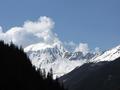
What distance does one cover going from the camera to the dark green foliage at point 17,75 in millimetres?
122744

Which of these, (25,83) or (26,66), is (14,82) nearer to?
(25,83)

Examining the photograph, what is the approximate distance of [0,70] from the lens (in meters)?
127

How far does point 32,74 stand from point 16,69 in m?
24.8

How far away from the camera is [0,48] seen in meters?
151

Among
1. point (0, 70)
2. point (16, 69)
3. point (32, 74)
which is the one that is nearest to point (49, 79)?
point (32, 74)

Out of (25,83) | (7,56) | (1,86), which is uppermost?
(7,56)

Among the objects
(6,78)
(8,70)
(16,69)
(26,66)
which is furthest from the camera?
(26,66)

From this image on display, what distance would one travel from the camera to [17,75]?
445 ft

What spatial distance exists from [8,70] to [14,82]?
8.78 m

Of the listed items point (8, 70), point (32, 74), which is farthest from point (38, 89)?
point (8, 70)

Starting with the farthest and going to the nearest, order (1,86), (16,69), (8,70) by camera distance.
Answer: (16,69) < (8,70) < (1,86)

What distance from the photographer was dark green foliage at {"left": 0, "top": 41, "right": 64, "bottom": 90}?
403 feet

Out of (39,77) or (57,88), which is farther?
(57,88)

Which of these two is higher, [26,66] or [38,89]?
[26,66]
